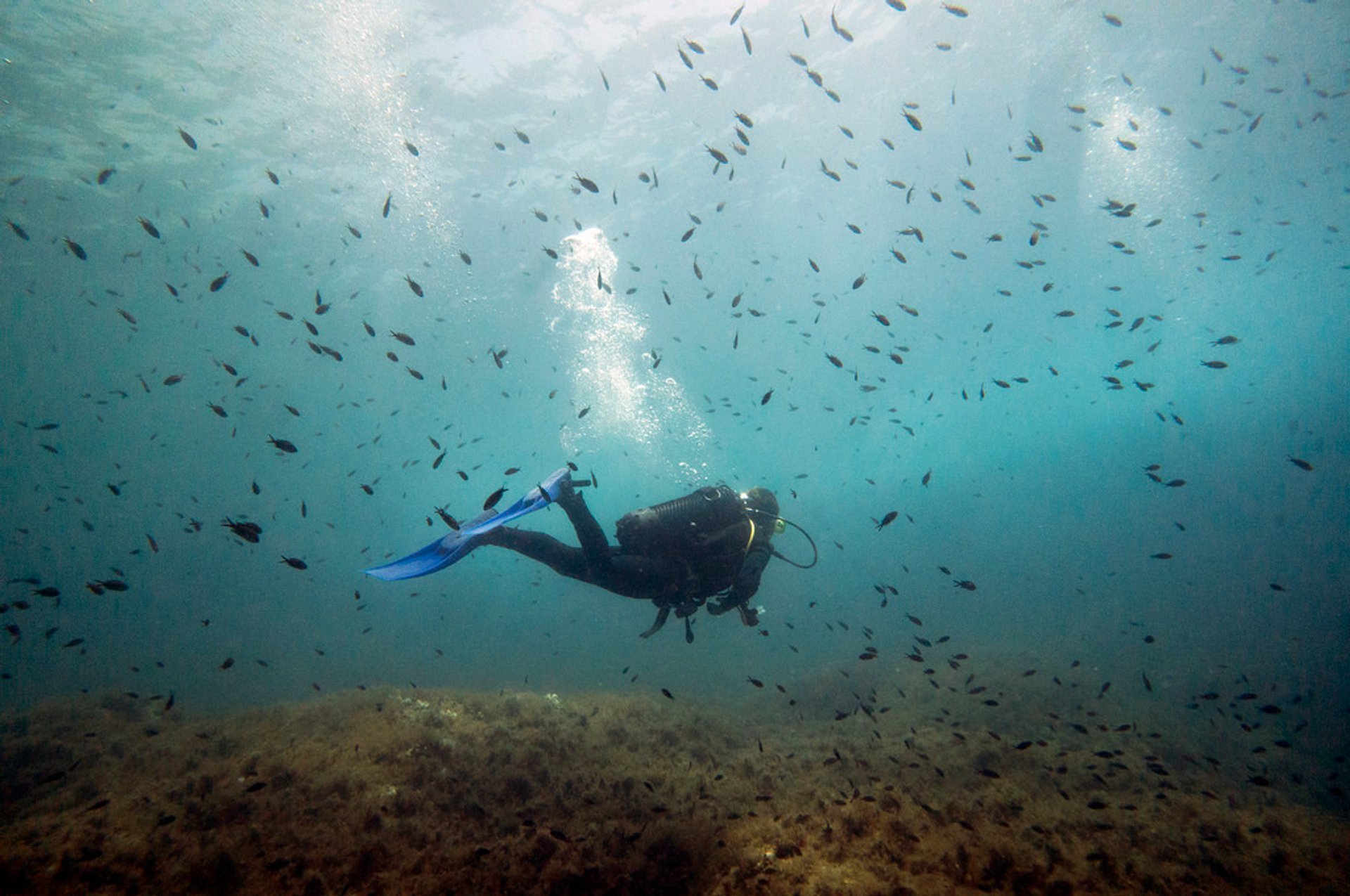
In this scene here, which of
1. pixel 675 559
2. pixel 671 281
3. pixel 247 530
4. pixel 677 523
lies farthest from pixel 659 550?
pixel 671 281

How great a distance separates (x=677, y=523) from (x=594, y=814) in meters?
3.43

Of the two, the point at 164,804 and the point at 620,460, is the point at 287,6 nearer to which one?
the point at 164,804

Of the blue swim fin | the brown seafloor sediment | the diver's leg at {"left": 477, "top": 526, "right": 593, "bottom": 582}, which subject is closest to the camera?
the brown seafloor sediment

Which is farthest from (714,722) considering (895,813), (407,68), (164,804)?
(407,68)

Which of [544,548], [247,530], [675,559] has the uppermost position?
[247,530]

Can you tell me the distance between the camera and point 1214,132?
19438mm

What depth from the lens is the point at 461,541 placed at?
7164 millimetres

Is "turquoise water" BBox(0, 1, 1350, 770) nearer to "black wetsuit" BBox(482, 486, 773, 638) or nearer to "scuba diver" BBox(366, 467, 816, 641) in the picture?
"scuba diver" BBox(366, 467, 816, 641)

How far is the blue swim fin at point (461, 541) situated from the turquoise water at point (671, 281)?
172 centimetres

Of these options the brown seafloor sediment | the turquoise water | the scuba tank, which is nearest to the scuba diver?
the scuba tank

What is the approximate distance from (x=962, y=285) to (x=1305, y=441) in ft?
106

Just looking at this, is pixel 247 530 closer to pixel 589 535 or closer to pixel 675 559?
pixel 589 535

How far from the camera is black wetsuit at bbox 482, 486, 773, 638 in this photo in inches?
276

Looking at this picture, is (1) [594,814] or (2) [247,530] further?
(1) [594,814]
